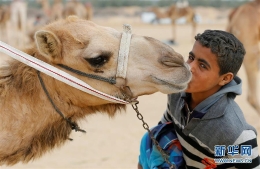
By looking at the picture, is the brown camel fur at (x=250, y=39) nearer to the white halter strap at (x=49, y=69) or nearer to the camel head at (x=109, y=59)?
the camel head at (x=109, y=59)

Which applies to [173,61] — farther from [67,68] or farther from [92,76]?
[67,68]

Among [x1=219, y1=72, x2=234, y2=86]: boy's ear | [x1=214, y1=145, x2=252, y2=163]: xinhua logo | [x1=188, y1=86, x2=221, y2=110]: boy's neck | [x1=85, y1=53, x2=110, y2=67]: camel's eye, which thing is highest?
[x1=85, y1=53, x2=110, y2=67]: camel's eye

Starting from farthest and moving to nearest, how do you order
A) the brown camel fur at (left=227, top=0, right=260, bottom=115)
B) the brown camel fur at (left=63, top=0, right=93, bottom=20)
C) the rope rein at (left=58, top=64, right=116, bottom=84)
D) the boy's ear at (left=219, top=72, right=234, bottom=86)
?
the brown camel fur at (left=63, top=0, right=93, bottom=20)
the brown camel fur at (left=227, top=0, right=260, bottom=115)
the boy's ear at (left=219, top=72, right=234, bottom=86)
the rope rein at (left=58, top=64, right=116, bottom=84)

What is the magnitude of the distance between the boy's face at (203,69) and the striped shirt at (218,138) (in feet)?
0.44

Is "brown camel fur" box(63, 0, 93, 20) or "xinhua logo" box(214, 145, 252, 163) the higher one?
"xinhua logo" box(214, 145, 252, 163)

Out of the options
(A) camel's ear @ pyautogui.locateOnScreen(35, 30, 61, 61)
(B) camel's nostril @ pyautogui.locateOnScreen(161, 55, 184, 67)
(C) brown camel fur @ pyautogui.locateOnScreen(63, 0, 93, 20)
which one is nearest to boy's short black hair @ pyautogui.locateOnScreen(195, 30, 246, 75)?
(B) camel's nostril @ pyautogui.locateOnScreen(161, 55, 184, 67)

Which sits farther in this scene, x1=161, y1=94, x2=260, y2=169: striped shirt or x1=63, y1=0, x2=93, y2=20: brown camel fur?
x1=63, y1=0, x2=93, y2=20: brown camel fur

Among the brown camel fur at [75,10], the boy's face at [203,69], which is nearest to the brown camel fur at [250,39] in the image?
the boy's face at [203,69]

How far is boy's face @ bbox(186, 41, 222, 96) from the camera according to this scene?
2467 millimetres

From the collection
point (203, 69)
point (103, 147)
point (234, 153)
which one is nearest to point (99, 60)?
point (203, 69)

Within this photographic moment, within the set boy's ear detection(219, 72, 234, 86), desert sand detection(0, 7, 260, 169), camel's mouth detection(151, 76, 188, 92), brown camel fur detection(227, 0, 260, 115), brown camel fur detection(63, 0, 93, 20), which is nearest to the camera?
camel's mouth detection(151, 76, 188, 92)

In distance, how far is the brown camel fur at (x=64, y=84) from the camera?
2.34 meters

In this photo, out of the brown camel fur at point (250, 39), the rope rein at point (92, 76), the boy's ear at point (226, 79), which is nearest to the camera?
the rope rein at point (92, 76)

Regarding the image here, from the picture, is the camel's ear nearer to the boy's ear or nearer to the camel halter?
the camel halter
